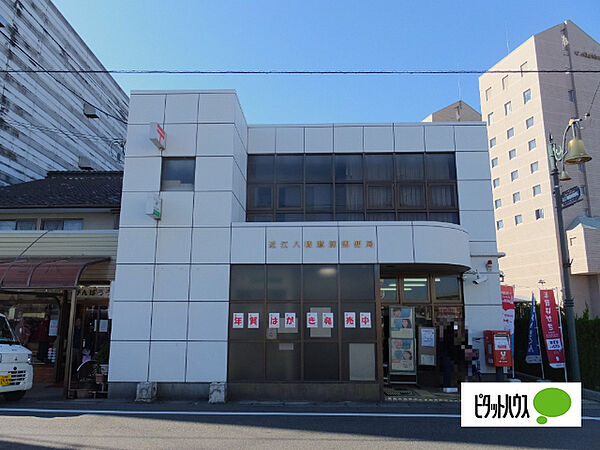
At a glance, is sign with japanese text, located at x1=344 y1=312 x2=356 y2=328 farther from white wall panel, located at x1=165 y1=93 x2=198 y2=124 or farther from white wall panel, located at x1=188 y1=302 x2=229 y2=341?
white wall panel, located at x1=165 y1=93 x2=198 y2=124

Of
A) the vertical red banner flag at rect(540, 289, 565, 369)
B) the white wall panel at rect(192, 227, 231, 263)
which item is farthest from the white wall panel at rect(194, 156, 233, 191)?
the vertical red banner flag at rect(540, 289, 565, 369)

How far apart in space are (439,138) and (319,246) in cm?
572

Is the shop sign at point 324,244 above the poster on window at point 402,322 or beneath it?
above

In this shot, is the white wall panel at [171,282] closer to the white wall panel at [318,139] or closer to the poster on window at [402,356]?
the white wall panel at [318,139]

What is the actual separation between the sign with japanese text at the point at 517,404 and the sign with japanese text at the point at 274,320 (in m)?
5.14

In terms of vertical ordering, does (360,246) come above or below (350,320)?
above

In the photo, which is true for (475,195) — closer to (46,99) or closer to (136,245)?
(136,245)

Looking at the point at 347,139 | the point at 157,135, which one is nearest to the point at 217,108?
the point at 157,135

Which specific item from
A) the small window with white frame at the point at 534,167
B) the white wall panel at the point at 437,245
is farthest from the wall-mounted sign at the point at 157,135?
the small window with white frame at the point at 534,167

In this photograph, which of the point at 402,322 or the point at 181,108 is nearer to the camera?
the point at 181,108

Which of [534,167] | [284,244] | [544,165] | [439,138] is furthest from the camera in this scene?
[534,167]

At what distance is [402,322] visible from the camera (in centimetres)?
1377

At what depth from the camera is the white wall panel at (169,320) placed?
11.7 meters

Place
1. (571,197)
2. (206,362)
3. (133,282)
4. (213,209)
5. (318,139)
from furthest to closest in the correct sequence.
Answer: (318,139) < (571,197) < (213,209) < (133,282) < (206,362)
